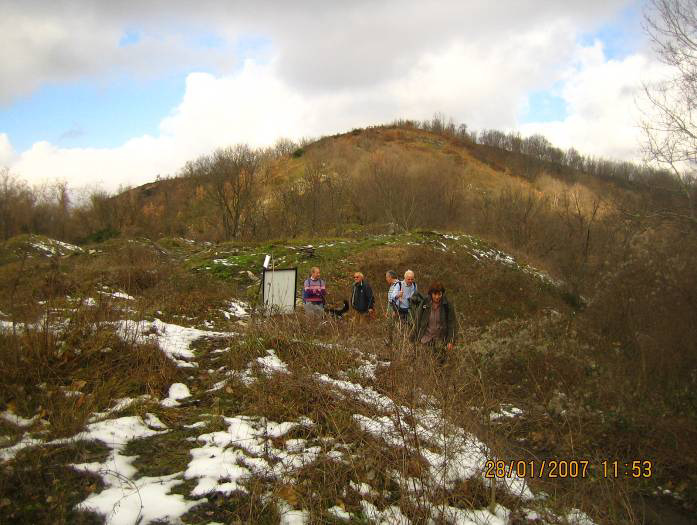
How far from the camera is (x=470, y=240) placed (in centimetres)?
2478

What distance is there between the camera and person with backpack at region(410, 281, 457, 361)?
6500 millimetres

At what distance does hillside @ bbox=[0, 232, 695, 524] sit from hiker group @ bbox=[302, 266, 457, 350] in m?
0.37

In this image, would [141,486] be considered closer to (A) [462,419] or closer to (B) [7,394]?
(B) [7,394]

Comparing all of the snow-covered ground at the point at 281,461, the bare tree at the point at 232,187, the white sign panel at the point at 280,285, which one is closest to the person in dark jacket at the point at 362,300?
the white sign panel at the point at 280,285

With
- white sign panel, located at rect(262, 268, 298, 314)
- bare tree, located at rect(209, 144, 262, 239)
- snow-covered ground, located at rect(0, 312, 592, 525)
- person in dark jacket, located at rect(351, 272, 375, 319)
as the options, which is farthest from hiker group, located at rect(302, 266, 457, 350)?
bare tree, located at rect(209, 144, 262, 239)

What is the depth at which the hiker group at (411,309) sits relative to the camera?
6412mm

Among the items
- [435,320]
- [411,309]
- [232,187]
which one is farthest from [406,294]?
[232,187]

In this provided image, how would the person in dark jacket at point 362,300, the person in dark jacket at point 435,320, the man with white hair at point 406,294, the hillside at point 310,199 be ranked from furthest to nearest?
1. the hillside at point 310,199
2. the person in dark jacket at point 362,300
3. the man with white hair at point 406,294
4. the person in dark jacket at point 435,320

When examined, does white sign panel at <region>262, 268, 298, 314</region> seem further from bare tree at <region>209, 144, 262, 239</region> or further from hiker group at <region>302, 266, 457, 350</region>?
bare tree at <region>209, 144, 262, 239</region>

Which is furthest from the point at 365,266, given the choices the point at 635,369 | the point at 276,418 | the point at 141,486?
the point at 141,486
